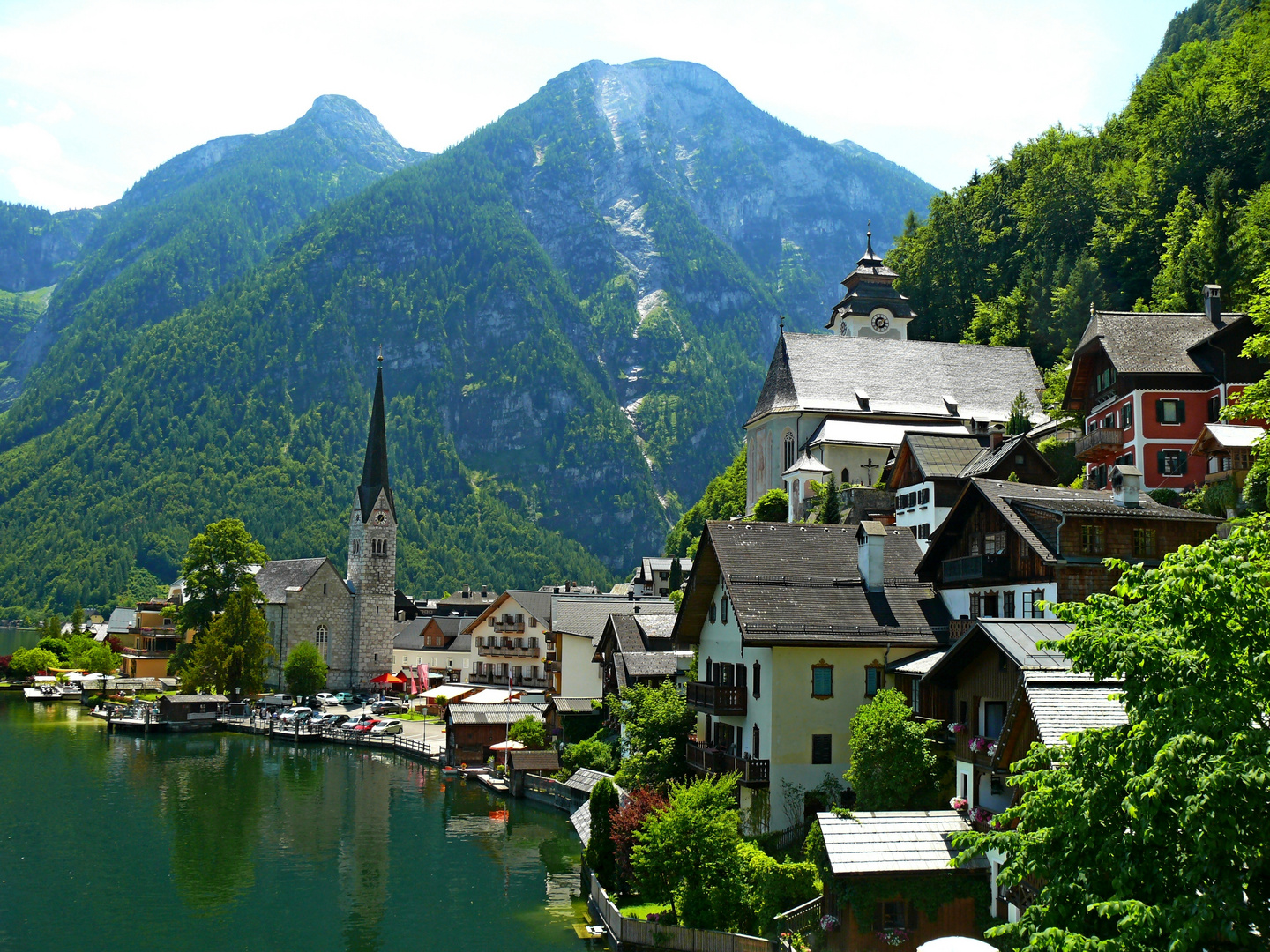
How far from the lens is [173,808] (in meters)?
56.6

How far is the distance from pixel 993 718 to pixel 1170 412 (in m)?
25.9

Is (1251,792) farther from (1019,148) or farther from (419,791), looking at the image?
(1019,148)

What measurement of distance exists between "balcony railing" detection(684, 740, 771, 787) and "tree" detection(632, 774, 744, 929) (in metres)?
5.40

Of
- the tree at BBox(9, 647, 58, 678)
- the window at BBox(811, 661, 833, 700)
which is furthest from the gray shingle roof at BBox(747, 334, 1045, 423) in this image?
the tree at BBox(9, 647, 58, 678)

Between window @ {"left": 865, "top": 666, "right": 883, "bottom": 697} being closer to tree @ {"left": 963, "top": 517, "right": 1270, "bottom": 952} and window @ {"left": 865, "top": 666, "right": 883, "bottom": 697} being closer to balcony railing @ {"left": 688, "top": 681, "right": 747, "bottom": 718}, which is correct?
balcony railing @ {"left": 688, "top": 681, "right": 747, "bottom": 718}

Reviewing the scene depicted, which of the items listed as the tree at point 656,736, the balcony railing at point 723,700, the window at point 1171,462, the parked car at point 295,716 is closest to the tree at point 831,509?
the window at point 1171,462

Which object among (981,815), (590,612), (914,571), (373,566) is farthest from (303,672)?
(981,815)

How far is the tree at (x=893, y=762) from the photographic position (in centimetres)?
3198

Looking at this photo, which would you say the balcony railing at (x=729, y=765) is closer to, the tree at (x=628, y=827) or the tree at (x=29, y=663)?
the tree at (x=628, y=827)

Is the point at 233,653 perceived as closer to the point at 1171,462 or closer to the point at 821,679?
the point at 821,679

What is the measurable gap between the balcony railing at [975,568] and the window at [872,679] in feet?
13.1

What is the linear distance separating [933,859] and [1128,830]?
11.9 meters

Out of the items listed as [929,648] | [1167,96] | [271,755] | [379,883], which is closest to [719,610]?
[929,648]

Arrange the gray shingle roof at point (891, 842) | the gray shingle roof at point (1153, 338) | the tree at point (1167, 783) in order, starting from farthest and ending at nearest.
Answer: the gray shingle roof at point (1153, 338)
the gray shingle roof at point (891, 842)
the tree at point (1167, 783)
